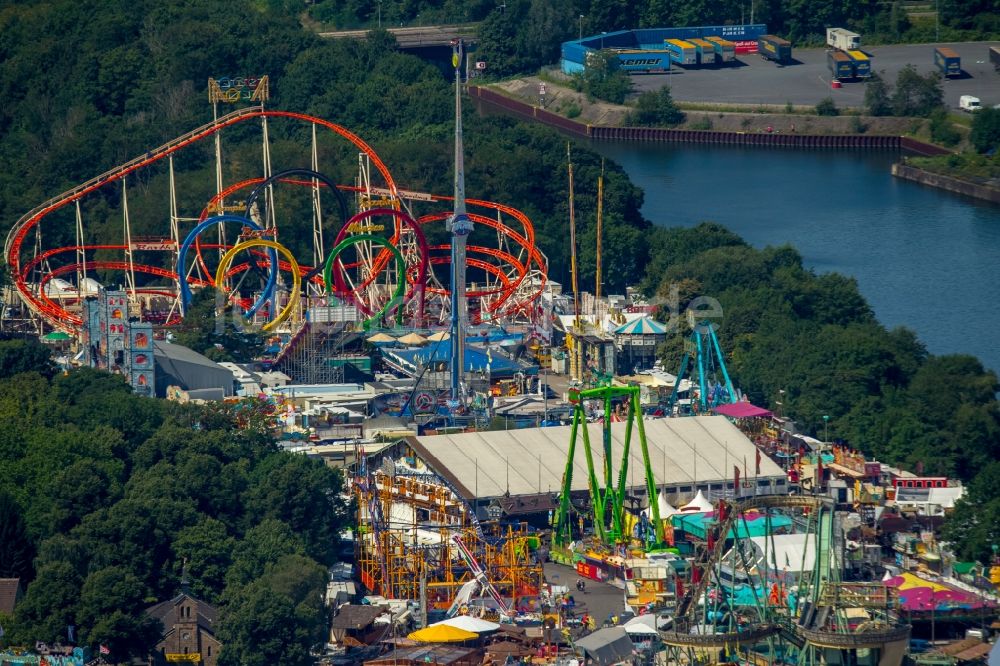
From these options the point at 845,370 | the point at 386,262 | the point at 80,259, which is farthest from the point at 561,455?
the point at 80,259

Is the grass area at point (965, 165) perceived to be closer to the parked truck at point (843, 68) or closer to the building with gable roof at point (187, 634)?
the parked truck at point (843, 68)

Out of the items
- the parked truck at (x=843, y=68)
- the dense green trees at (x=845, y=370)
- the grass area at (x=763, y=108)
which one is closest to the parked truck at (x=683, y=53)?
the grass area at (x=763, y=108)

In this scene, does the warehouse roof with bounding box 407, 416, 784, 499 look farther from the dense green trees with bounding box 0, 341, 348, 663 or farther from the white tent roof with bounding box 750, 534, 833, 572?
the white tent roof with bounding box 750, 534, 833, 572

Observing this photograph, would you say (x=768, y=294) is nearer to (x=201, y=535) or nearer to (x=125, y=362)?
(x=125, y=362)

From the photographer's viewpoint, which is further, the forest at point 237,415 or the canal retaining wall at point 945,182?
the canal retaining wall at point 945,182

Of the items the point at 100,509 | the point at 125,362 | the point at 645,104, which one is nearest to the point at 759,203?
the point at 645,104

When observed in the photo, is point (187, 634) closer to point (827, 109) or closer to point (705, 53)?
point (827, 109)
